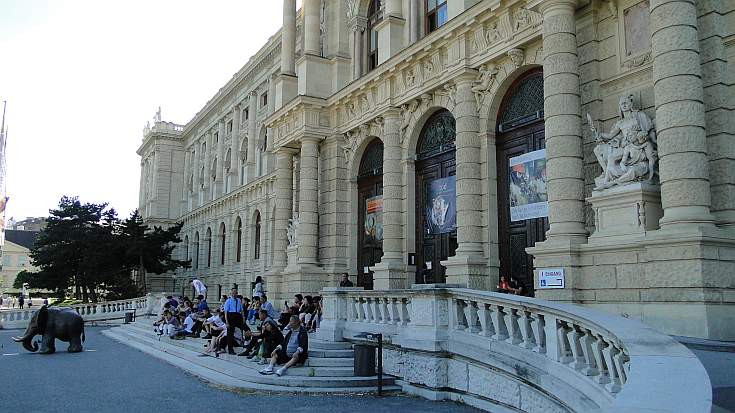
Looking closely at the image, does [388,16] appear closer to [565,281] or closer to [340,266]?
[340,266]

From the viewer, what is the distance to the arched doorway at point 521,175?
48.4 feet

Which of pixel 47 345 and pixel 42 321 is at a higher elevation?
pixel 42 321

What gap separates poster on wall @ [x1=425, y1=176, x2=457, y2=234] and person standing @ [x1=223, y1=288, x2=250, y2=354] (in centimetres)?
580

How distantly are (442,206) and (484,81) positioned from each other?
3.80 m

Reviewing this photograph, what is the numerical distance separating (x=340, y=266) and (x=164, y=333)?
6656 mm

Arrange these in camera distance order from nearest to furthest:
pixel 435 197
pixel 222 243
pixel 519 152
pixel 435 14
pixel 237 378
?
pixel 237 378
pixel 519 152
pixel 435 197
pixel 435 14
pixel 222 243

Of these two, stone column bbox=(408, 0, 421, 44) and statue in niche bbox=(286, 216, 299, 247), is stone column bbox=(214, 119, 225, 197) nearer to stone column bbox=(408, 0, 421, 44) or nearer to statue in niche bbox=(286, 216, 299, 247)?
statue in niche bbox=(286, 216, 299, 247)

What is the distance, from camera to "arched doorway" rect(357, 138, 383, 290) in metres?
21.0

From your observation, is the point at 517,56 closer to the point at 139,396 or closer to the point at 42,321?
the point at 139,396

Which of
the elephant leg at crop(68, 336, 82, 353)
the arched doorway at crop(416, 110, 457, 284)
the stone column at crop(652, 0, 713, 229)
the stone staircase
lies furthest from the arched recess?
the stone column at crop(652, 0, 713, 229)

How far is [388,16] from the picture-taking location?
19719mm

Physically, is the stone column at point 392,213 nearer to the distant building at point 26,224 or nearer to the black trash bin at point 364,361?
the black trash bin at point 364,361

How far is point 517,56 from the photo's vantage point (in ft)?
48.8

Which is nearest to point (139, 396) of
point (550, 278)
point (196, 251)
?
point (550, 278)
